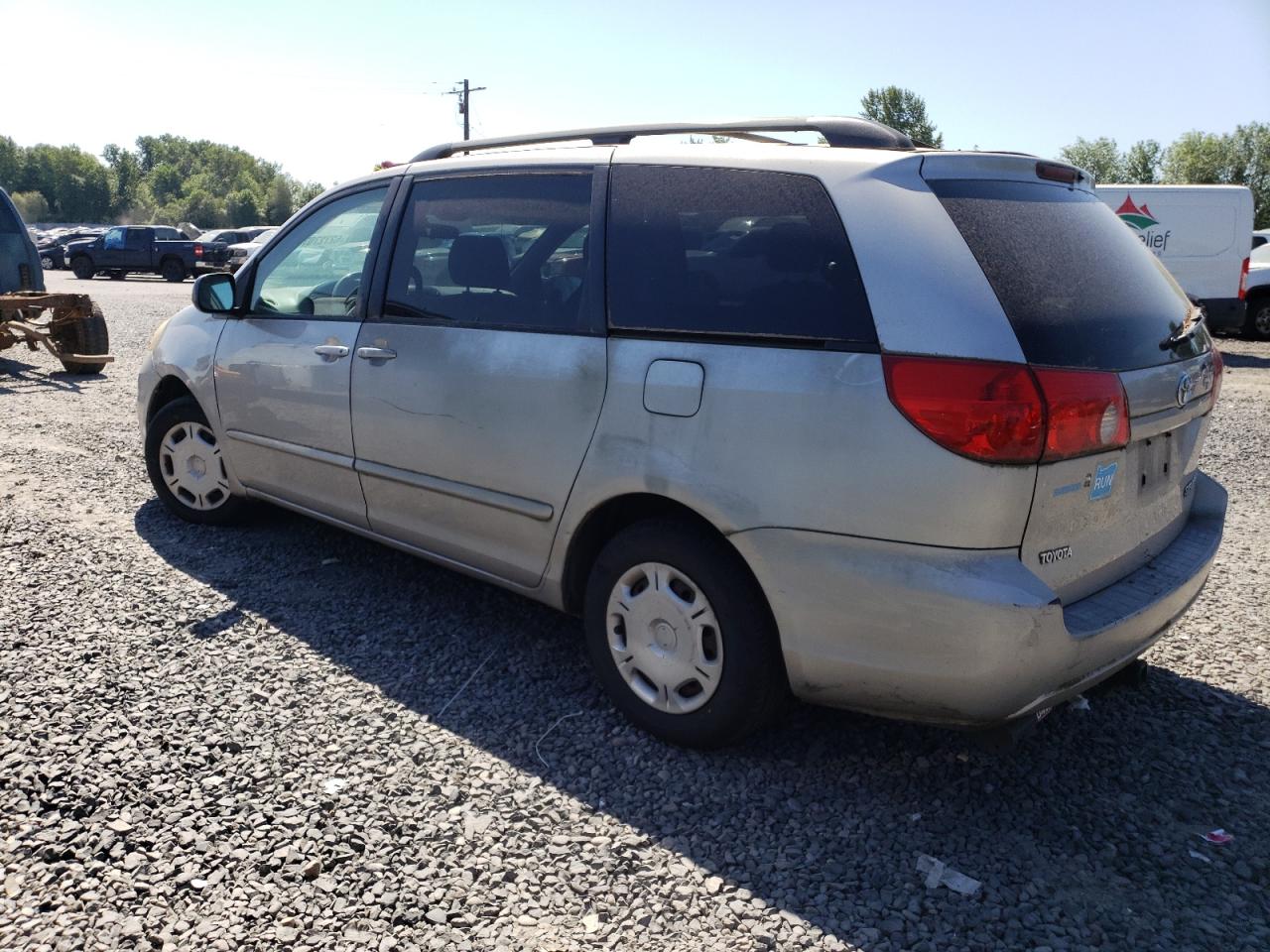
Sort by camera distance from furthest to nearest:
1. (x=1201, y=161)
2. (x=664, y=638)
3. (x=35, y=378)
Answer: (x=1201, y=161)
(x=35, y=378)
(x=664, y=638)

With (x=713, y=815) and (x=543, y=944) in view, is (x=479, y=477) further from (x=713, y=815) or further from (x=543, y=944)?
(x=543, y=944)

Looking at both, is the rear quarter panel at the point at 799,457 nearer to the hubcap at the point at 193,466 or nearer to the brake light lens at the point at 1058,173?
the brake light lens at the point at 1058,173

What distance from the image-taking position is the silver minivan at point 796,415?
2.63m

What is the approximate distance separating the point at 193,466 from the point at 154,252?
1265 inches

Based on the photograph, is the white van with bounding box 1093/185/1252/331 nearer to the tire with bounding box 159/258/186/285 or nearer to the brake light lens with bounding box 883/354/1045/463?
the brake light lens with bounding box 883/354/1045/463

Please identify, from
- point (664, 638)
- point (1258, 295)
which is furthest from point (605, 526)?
point (1258, 295)

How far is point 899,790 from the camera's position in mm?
3092

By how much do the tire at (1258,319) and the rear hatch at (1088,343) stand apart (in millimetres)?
16074

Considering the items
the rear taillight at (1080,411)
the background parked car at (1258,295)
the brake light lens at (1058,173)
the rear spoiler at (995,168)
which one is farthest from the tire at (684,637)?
the background parked car at (1258,295)

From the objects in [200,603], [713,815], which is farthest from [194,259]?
[713,815]

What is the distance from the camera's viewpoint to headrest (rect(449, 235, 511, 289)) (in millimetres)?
3721

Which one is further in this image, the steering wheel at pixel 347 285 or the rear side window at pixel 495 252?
the steering wheel at pixel 347 285

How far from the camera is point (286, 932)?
2439 millimetres

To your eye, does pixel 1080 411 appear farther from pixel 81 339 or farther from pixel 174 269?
pixel 174 269
